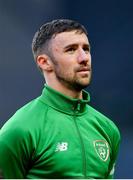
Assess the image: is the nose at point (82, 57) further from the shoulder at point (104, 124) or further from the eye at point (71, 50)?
the shoulder at point (104, 124)

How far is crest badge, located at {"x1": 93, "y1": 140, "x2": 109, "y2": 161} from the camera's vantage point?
1.61 meters

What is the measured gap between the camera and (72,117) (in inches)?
64.9

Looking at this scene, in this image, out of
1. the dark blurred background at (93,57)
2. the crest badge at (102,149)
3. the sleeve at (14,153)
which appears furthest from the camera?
the dark blurred background at (93,57)

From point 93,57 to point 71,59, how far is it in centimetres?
163

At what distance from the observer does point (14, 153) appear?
152cm

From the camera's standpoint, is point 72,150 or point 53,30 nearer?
point 72,150

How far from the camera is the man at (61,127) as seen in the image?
4.98 ft

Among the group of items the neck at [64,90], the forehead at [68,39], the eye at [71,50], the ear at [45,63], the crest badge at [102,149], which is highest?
the forehead at [68,39]

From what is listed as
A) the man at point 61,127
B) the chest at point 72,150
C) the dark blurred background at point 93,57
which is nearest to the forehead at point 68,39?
the man at point 61,127

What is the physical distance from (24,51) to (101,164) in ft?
5.61

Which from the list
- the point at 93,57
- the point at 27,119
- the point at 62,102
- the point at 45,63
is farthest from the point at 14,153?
the point at 93,57

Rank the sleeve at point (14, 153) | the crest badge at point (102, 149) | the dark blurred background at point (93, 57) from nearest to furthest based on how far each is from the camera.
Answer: the sleeve at point (14, 153) < the crest badge at point (102, 149) < the dark blurred background at point (93, 57)

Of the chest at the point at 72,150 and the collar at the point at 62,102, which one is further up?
the collar at the point at 62,102

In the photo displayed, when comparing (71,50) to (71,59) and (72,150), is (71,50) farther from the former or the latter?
(72,150)
